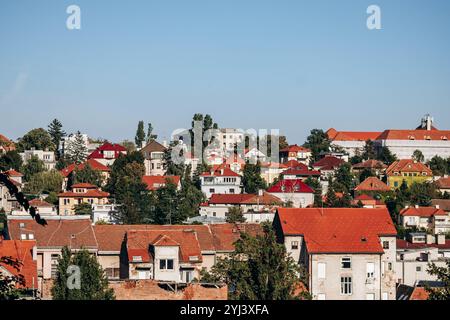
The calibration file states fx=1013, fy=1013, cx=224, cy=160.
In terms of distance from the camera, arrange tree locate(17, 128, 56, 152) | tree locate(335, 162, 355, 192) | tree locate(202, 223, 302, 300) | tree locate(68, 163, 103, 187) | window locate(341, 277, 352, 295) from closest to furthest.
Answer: tree locate(202, 223, 302, 300) → window locate(341, 277, 352, 295) → tree locate(68, 163, 103, 187) → tree locate(335, 162, 355, 192) → tree locate(17, 128, 56, 152)

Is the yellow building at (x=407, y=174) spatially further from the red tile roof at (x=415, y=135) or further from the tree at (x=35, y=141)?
the tree at (x=35, y=141)

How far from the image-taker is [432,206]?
83.4 metres

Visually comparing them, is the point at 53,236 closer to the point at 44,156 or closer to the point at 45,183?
the point at 45,183

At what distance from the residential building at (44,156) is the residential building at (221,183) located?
68.3ft

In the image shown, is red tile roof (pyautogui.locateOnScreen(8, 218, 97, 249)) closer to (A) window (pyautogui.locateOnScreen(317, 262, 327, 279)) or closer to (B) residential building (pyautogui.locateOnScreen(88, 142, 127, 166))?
(A) window (pyautogui.locateOnScreen(317, 262, 327, 279))

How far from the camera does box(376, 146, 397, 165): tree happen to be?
11406cm

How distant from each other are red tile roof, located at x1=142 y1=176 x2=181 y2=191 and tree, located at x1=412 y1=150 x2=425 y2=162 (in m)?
38.7

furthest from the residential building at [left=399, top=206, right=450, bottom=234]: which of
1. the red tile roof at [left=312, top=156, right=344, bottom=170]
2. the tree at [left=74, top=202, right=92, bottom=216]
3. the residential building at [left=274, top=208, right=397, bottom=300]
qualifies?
the residential building at [left=274, top=208, right=397, bottom=300]

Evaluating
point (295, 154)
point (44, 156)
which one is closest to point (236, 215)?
point (44, 156)

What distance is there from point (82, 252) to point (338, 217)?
55.8ft

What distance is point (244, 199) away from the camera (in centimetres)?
7806
